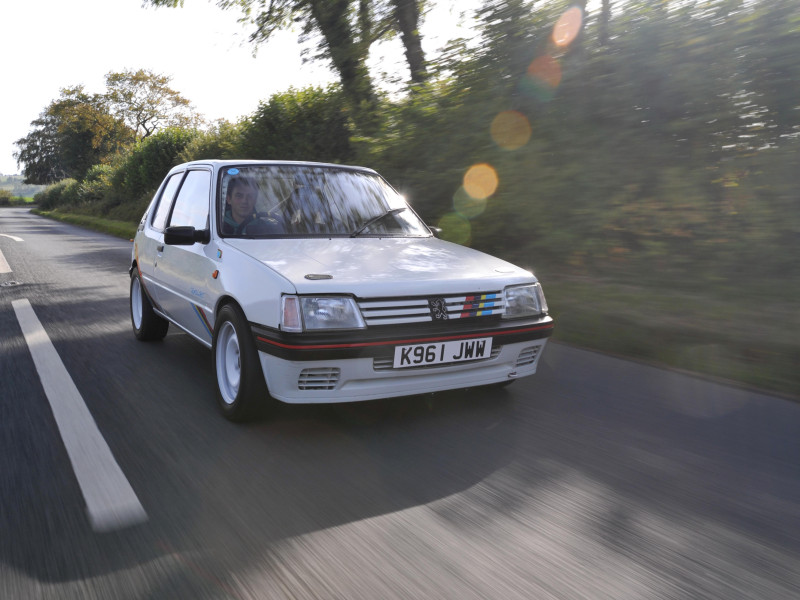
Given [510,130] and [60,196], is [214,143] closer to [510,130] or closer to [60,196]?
[510,130]

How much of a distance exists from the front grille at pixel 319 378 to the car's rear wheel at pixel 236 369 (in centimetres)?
31

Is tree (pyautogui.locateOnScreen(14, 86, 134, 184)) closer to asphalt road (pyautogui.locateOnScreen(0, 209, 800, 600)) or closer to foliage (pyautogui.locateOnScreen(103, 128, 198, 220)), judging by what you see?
foliage (pyautogui.locateOnScreen(103, 128, 198, 220))

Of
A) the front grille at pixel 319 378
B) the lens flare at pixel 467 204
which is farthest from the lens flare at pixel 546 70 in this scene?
the front grille at pixel 319 378

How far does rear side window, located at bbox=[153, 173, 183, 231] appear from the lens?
589 cm

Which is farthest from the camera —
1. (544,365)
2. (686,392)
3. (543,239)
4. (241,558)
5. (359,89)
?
(359,89)

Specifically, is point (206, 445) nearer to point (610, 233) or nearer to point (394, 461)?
point (394, 461)

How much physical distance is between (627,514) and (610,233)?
554 centimetres

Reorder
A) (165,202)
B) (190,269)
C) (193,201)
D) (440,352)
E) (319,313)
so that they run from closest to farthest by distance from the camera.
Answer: (319,313)
(440,352)
(190,269)
(193,201)
(165,202)

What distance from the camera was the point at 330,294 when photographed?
359cm

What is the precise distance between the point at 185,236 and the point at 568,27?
6.24 metres

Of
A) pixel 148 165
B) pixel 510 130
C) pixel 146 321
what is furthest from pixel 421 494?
pixel 148 165

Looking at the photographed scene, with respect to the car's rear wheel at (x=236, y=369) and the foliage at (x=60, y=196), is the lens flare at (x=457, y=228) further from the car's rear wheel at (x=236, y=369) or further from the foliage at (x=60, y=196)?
the foliage at (x=60, y=196)

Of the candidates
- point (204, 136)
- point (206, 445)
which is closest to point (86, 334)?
point (206, 445)

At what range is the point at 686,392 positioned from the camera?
182 inches
